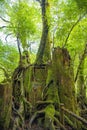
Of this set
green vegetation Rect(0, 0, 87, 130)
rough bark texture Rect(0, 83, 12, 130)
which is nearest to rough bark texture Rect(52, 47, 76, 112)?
green vegetation Rect(0, 0, 87, 130)

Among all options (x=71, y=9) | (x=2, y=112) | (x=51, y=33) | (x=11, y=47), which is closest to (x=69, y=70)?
(x=2, y=112)

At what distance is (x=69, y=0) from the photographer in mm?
9328

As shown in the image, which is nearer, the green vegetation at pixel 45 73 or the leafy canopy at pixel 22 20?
the green vegetation at pixel 45 73

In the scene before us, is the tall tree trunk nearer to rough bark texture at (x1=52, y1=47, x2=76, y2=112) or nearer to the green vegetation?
the green vegetation

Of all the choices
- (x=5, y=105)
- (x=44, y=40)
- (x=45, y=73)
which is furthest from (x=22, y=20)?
(x=5, y=105)

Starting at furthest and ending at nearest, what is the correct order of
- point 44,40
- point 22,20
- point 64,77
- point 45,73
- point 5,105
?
point 22,20 < point 44,40 < point 45,73 < point 64,77 < point 5,105

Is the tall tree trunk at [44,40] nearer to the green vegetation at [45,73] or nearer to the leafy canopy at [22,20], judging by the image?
the green vegetation at [45,73]

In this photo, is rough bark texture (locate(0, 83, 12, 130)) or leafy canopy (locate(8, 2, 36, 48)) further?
leafy canopy (locate(8, 2, 36, 48))

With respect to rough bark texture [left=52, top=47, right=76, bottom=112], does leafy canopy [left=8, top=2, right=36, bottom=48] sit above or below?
above

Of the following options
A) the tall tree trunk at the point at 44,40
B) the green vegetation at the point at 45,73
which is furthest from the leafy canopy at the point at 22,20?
the tall tree trunk at the point at 44,40

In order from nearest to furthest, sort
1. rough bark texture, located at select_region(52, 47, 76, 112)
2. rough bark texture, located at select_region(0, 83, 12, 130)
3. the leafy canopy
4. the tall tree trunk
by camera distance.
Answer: rough bark texture, located at select_region(0, 83, 12, 130) < rough bark texture, located at select_region(52, 47, 76, 112) < the tall tree trunk < the leafy canopy

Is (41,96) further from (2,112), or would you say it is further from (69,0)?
(69,0)

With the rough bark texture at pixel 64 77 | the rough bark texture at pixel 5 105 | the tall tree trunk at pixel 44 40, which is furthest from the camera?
the tall tree trunk at pixel 44 40

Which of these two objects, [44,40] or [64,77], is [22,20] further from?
[64,77]
